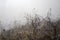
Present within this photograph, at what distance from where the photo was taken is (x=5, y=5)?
75.5 inches

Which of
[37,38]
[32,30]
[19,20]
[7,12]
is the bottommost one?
[37,38]

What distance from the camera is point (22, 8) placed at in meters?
1.88

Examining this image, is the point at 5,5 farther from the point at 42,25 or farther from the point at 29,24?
the point at 42,25

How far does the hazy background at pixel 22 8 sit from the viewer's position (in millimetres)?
1851

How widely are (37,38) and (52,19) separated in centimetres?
38

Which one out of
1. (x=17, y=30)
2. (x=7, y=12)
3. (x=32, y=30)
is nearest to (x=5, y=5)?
(x=7, y=12)

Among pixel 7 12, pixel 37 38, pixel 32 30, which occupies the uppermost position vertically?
pixel 7 12

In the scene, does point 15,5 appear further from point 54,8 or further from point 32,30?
point 54,8

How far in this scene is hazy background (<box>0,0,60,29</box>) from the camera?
1851mm

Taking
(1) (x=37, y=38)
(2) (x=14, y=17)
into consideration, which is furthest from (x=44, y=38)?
(2) (x=14, y=17)

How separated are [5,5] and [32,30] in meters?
0.61

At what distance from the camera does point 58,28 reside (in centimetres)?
179

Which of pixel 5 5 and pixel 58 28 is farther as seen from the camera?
pixel 5 5

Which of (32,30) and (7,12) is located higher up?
(7,12)
